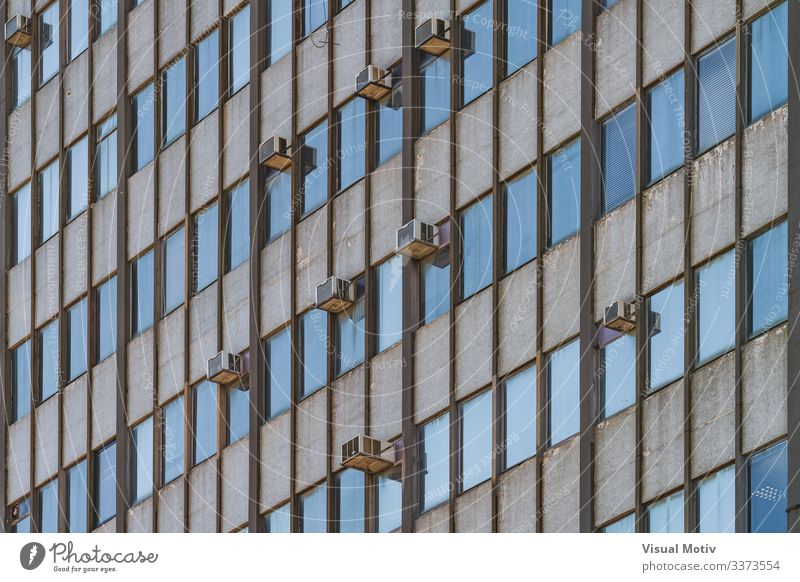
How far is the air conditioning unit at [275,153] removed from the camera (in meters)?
53.1

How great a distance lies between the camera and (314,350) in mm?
51969

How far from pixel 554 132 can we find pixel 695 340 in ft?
16.4

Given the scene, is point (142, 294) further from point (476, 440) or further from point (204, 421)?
point (476, 440)

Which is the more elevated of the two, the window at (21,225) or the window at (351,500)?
the window at (21,225)

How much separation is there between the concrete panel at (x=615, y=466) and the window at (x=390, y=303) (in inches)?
249

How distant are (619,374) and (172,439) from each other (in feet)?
43.7

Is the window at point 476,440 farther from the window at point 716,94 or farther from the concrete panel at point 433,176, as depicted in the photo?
the window at point 716,94

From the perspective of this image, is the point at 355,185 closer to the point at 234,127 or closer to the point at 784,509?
the point at 234,127

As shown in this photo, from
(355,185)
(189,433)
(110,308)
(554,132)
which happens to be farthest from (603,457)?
(110,308)

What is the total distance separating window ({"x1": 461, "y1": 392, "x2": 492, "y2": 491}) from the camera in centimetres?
4725

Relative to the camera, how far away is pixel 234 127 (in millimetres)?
54719

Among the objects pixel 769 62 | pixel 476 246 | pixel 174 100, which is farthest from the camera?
pixel 174 100

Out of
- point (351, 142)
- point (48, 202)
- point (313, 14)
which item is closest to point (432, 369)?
point (351, 142)

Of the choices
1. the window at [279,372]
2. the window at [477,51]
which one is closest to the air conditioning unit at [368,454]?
the window at [279,372]
